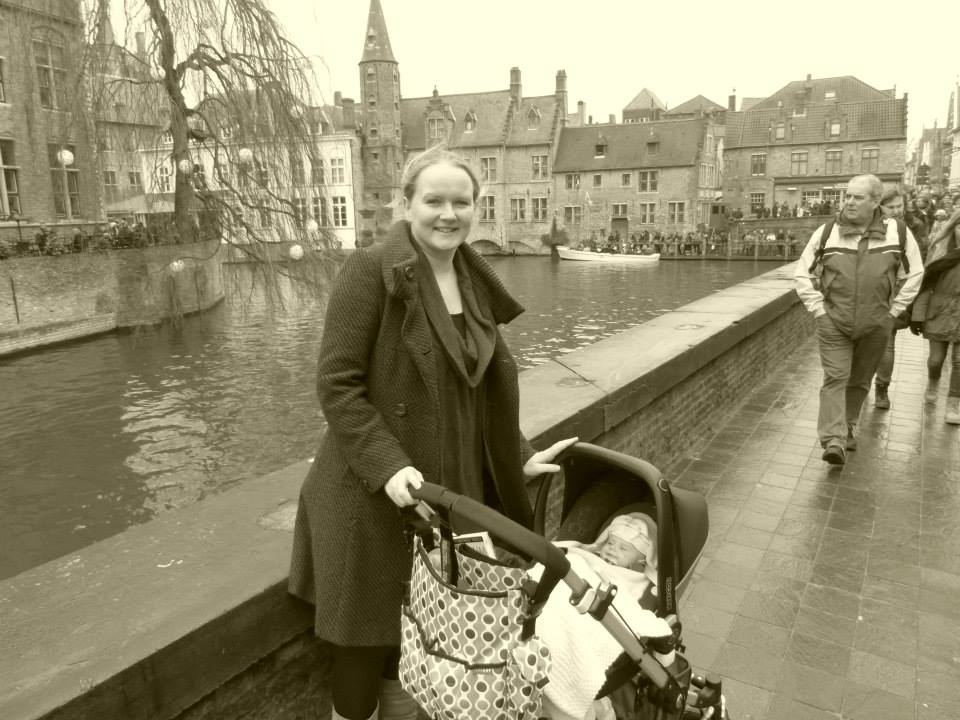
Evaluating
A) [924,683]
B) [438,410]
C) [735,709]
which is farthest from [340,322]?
[924,683]

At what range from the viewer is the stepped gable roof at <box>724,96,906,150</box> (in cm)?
5194

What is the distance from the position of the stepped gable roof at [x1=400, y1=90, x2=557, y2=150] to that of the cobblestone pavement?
54028 millimetres

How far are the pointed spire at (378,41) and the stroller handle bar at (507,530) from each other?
59127mm

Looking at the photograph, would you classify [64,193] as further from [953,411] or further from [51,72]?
[953,411]

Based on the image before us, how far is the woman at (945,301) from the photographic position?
5.42 metres

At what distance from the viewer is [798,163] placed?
53812mm

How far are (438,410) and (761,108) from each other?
201ft

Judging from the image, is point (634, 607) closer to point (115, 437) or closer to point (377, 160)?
point (115, 437)

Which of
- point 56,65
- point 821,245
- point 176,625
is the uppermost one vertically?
point 56,65

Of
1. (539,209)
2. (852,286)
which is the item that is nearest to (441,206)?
(852,286)

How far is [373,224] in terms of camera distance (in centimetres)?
5272

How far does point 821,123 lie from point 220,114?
51.5 metres

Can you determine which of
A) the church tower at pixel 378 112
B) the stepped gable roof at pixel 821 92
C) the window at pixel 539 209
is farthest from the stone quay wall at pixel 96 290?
the stepped gable roof at pixel 821 92

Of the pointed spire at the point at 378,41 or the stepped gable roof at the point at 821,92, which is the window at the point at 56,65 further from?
the stepped gable roof at the point at 821,92
